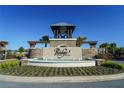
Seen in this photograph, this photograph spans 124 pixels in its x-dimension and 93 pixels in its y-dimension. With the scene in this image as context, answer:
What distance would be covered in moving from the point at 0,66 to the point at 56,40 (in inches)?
754

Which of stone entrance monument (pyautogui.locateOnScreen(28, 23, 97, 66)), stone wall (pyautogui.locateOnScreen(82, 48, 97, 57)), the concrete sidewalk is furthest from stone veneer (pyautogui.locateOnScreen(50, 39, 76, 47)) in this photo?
the concrete sidewalk

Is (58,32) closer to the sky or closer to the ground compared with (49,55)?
closer to the sky

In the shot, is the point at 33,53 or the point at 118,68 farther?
the point at 33,53

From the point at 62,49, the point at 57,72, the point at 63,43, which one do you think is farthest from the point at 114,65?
the point at 63,43

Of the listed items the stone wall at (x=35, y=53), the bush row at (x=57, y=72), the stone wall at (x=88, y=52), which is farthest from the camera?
the stone wall at (x=88, y=52)

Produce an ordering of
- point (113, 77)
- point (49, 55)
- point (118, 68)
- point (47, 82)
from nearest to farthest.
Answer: point (47, 82) → point (113, 77) → point (118, 68) → point (49, 55)

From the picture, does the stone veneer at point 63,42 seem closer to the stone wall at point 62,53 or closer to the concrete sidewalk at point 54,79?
the stone wall at point 62,53

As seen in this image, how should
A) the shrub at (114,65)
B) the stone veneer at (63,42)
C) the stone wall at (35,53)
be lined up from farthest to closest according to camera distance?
1. the stone wall at (35,53)
2. the stone veneer at (63,42)
3. the shrub at (114,65)

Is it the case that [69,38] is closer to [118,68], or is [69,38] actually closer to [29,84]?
[118,68]

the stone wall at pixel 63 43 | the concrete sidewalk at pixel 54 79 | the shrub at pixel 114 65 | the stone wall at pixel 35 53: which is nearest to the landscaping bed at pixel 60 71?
the shrub at pixel 114 65

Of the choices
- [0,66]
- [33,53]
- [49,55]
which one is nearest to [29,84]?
[0,66]

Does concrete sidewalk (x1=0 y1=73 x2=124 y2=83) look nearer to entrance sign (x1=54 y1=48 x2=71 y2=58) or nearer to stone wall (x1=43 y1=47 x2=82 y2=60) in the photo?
stone wall (x1=43 y1=47 x2=82 y2=60)
